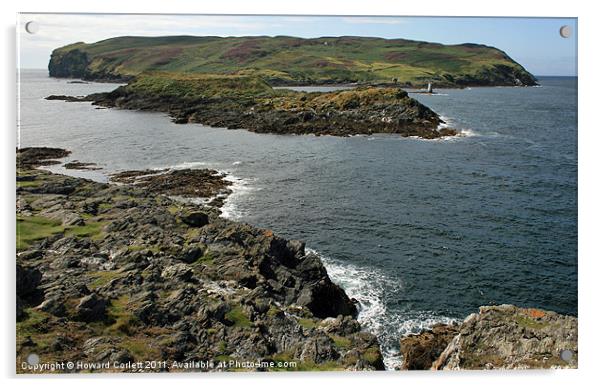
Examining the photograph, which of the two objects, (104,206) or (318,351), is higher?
(104,206)

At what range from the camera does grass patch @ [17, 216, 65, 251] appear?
701 inches

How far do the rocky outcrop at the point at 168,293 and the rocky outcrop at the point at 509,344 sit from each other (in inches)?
89.9

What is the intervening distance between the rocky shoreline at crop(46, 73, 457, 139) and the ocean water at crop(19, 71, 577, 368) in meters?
3.33

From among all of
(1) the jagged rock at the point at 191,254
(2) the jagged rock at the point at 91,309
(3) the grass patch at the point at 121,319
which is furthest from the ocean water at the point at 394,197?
(3) the grass patch at the point at 121,319

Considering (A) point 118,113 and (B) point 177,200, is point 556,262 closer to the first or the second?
(B) point 177,200

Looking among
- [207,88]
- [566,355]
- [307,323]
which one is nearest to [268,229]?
[307,323]

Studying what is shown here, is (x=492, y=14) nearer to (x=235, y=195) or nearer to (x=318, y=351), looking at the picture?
(x=318, y=351)

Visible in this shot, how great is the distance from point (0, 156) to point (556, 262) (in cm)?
2360

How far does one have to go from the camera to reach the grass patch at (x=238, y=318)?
15352mm

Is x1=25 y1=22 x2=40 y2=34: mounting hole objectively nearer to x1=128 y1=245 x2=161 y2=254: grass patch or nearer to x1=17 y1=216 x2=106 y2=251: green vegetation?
x1=17 y1=216 x2=106 y2=251: green vegetation

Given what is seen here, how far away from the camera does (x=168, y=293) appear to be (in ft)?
53.9

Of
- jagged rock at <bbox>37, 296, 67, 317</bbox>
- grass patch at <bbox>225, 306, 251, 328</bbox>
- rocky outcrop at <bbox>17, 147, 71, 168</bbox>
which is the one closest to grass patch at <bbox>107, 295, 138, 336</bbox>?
jagged rock at <bbox>37, 296, 67, 317</bbox>

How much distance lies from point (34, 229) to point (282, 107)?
49.9 metres

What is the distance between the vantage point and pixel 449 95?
9400cm
